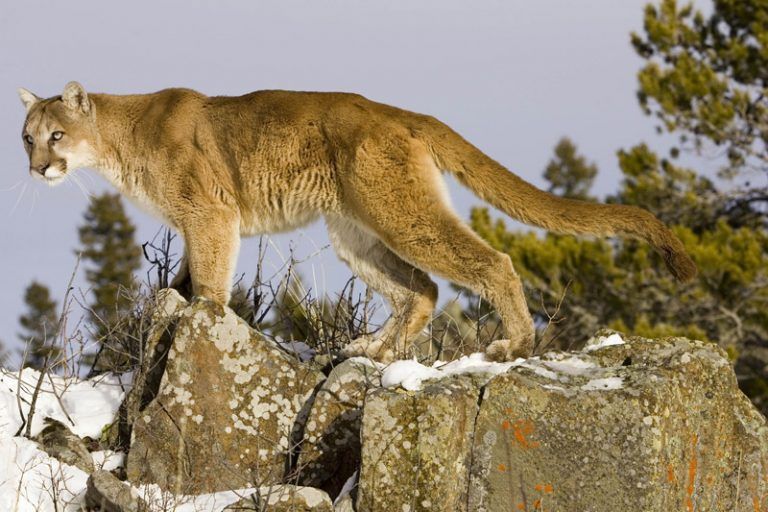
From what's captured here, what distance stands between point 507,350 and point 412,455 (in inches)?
48.8

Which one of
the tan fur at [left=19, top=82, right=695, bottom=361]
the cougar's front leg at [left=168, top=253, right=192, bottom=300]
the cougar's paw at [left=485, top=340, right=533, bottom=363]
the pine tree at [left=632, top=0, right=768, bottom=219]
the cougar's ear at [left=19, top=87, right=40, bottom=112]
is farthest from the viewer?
the pine tree at [left=632, top=0, right=768, bottom=219]

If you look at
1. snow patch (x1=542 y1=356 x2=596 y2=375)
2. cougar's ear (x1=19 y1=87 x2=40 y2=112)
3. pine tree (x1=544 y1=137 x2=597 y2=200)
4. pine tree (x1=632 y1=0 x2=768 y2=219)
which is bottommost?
snow patch (x1=542 y1=356 x2=596 y2=375)

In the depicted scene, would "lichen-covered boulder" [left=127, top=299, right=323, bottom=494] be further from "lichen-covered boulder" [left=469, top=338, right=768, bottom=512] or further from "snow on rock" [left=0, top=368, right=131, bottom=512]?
"lichen-covered boulder" [left=469, top=338, right=768, bottom=512]

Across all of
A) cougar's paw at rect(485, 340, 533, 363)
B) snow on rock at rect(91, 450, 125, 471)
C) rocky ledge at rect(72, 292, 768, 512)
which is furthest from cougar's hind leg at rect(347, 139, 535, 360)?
snow on rock at rect(91, 450, 125, 471)

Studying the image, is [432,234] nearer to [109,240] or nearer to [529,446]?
[529,446]

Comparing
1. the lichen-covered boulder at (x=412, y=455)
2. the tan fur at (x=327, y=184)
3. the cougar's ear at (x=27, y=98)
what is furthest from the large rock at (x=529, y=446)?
the cougar's ear at (x=27, y=98)

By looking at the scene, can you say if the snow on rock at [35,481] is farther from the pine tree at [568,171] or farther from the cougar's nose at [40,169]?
the pine tree at [568,171]

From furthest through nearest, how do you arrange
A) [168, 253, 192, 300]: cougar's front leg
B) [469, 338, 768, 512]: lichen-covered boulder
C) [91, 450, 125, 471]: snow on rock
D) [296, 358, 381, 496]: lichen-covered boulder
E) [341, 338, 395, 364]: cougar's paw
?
[168, 253, 192, 300]: cougar's front leg
[341, 338, 395, 364]: cougar's paw
[91, 450, 125, 471]: snow on rock
[296, 358, 381, 496]: lichen-covered boulder
[469, 338, 768, 512]: lichen-covered boulder

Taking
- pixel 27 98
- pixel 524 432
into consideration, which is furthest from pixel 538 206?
pixel 27 98

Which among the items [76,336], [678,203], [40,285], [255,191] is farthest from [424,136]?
[40,285]

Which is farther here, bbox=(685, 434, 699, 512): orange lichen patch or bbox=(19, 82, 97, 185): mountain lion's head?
bbox=(19, 82, 97, 185): mountain lion's head

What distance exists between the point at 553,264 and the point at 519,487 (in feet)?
45.5

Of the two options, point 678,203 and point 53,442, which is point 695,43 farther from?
point 53,442

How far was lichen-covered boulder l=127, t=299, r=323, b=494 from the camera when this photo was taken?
5.36 metres
